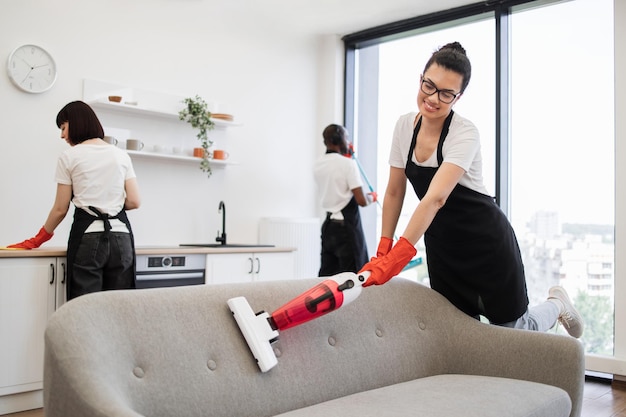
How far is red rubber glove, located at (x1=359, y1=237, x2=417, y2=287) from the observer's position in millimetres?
1986

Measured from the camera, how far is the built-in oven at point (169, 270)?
3715 millimetres

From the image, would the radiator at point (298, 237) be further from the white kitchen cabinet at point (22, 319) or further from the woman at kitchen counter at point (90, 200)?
the white kitchen cabinet at point (22, 319)

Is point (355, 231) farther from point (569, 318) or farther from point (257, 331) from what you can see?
point (257, 331)

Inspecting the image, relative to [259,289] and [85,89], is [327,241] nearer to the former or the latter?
[85,89]

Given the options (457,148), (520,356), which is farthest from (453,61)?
(520,356)

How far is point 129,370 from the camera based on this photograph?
5.06 feet

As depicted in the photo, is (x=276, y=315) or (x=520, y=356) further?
(x=520, y=356)

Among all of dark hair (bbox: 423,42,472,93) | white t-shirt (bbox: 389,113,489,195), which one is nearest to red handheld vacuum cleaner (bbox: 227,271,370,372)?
white t-shirt (bbox: 389,113,489,195)

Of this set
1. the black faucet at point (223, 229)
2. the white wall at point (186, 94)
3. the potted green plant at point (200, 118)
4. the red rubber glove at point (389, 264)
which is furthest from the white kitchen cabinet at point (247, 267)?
the red rubber glove at point (389, 264)

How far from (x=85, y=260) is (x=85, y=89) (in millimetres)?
1357

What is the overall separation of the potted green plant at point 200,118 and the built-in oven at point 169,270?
834 mm

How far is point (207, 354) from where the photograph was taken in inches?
67.3

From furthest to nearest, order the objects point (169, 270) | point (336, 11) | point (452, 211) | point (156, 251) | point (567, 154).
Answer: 1. point (336, 11)
2. point (567, 154)
3. point (169, 270)
4. point (156, 251)
5. point (452, 211)

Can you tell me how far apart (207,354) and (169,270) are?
2.21 m
